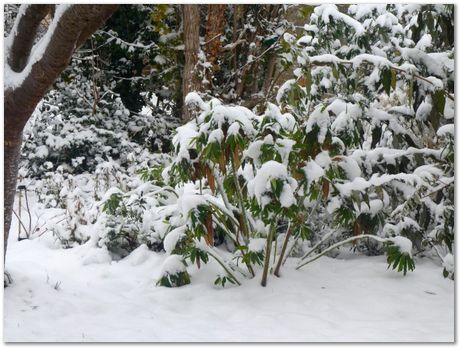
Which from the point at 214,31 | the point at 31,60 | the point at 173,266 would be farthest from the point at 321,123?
the point at 214,31

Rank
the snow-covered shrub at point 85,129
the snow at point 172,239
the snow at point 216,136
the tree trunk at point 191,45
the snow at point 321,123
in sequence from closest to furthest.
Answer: the snow at point 216,136 < the snow at point 321,123 < the snow at point 172,239 < the tree trunk at point 191,45 < the snow-covered shrub at point 85,129

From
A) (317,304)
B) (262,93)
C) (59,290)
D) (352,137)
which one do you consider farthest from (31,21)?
(262,93)

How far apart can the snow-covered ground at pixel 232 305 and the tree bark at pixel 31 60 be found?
0.49 metres

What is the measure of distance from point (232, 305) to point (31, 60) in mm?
1534

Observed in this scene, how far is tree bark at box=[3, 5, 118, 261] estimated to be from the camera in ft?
6.76

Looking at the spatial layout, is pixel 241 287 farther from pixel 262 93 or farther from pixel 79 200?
pixel 262 93

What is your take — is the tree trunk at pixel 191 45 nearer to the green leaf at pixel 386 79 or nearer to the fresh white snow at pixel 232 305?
the fresh white snow at pixel 232 305

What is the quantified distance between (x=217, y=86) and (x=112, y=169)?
123cm

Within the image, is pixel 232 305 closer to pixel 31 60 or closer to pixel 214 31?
pixel 31 60

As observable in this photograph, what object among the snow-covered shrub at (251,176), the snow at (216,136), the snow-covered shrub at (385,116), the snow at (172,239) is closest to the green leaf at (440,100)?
the snow-covered shrub at (385,116)

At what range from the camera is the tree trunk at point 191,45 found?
166 inches

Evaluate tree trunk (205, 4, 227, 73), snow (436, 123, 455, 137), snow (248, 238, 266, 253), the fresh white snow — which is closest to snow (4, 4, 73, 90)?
the fresh white snow

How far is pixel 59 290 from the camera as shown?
8.64 feet

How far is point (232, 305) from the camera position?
254 cm
